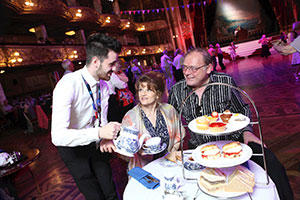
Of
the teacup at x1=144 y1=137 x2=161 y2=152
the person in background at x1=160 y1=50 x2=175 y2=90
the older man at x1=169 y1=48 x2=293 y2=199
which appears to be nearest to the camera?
the teacup at x1=144 y1=137 x2=161 y2=152

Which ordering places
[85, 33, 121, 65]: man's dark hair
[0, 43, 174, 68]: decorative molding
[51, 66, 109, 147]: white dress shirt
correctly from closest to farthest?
[51, 66, 109, 147]: white dress shirt < [85, 33, 121, 65]: man's dark hair < [0, 43, 174, 68]: decorative molding

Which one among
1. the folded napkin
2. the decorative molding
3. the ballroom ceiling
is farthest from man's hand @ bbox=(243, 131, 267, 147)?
the decorative molding

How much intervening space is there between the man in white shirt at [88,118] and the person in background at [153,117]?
0.95 ft

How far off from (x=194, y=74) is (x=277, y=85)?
462 centimetres

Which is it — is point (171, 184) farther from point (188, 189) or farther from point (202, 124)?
point (202, 124)

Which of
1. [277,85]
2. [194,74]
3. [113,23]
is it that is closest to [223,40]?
[113,23]

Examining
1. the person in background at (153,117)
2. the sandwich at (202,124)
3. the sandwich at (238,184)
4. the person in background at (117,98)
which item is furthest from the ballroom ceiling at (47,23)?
the sandwich at (238,184)

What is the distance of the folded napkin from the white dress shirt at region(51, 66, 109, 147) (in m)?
0.34

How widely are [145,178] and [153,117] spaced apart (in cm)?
66

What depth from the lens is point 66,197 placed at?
2502 millimetres

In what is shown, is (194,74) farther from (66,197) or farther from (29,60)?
(29,60)

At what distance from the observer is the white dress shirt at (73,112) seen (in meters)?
1.33

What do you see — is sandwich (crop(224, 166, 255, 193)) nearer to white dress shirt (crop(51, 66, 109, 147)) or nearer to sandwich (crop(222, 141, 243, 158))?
sandwich (crop(222, 141, 243, 158))

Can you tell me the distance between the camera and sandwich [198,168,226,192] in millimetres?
906
